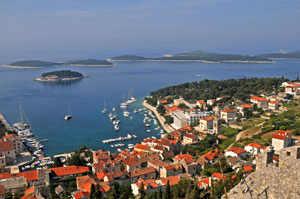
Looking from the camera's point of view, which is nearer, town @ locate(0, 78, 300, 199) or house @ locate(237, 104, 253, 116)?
town @ locate(0, 78, 300, 199)

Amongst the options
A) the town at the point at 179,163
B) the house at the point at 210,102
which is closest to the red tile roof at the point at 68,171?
the town at the point at 179,163

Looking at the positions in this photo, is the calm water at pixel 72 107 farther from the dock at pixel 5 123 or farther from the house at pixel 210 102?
the house at pixel 210 102

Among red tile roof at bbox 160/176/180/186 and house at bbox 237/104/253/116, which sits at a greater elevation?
house at bbox 237/104/253/116

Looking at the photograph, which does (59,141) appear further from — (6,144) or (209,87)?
(209,87)

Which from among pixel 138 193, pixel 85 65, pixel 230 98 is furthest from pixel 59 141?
pixel 85 65

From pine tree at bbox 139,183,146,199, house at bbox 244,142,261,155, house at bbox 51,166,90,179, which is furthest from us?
house at bbox 244,142,261,155

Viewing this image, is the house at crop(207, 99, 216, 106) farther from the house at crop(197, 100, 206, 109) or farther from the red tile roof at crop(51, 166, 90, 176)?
the red tile roof at crop(51, 166, 90, 176)

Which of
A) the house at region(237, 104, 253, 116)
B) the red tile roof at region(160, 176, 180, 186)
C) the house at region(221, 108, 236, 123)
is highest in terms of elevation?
the house at region(237, 104, 253, 116)

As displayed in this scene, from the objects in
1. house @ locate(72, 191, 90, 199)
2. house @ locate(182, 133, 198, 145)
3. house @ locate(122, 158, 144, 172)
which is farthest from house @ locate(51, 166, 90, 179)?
house @ locate(182, 133, 198, 145)
